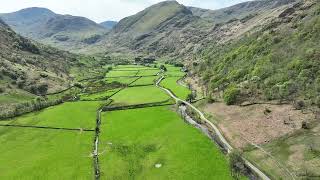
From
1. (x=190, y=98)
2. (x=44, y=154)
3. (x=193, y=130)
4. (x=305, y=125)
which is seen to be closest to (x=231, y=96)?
(x=193, y=130)

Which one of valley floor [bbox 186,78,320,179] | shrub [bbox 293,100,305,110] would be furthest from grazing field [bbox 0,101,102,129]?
shrub [bbox 293,100,305,110]

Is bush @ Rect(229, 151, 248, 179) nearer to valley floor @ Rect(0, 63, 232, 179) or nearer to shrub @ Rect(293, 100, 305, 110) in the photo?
valley floor @ Rect(0, 63, 232, 179)

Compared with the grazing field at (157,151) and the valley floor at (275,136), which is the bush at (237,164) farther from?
the valley floor at (275,136)

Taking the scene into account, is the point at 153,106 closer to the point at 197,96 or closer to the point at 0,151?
the point at 197,96

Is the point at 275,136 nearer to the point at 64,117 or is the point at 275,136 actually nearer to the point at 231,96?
the point at 231,96

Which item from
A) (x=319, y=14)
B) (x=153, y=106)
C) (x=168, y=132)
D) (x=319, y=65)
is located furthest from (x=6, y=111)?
(x=319, y=14)

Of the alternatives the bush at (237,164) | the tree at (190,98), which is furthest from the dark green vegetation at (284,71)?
the bush at (237,164)
